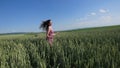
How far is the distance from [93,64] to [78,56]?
95 cm

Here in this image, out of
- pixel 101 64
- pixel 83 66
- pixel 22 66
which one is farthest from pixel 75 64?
pixel 22 66

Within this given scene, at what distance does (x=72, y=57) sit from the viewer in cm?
563

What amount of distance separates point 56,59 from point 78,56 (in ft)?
1.56

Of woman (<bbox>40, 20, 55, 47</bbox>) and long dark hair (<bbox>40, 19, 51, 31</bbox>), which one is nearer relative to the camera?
woman (<bbox>40, 20, 55, 47</bbox>)

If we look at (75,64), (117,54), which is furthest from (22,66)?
(117,54)

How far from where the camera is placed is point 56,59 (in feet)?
18.2

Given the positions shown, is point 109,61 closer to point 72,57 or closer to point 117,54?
point 117,54

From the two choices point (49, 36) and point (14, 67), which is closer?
point (14, 67)

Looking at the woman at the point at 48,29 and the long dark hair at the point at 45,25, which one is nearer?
the woman at the point at 48,29

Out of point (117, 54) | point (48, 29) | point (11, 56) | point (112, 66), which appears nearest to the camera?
point (112, 66)

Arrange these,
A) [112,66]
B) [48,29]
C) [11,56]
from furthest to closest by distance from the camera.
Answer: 1. [48,29]
2. [11,56]
3. [112,66]

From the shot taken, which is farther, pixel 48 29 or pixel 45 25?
pixel 45 25

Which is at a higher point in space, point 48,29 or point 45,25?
point 45,25

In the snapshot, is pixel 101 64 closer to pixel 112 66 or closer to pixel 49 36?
pixel 112 66
